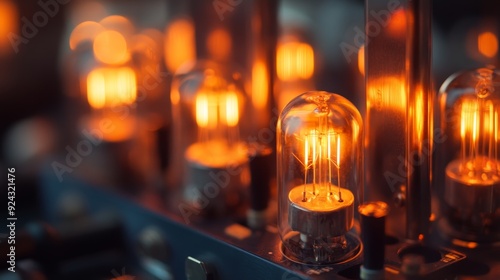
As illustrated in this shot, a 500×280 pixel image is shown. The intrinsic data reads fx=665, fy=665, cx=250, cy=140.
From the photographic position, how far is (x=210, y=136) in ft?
4.00

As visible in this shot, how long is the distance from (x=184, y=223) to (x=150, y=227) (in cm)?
10

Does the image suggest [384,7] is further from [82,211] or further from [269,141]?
[82,211]

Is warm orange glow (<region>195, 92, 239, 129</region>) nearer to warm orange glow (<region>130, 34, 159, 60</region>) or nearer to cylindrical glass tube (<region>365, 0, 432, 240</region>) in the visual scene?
cylindrical glass tube (<region>365, 0, 432, 240</region>)

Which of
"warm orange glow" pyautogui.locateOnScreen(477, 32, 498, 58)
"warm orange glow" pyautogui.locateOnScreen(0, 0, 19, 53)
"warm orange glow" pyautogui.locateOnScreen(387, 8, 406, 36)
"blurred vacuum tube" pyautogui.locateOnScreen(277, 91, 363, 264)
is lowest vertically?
"blurred vacuum tube" pyautogui.locateOnScreen(277, 91, 363, 264)

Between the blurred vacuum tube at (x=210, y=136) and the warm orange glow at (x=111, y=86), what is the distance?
26cm

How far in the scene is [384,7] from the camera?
895mm

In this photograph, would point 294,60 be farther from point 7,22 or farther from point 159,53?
point 7,22

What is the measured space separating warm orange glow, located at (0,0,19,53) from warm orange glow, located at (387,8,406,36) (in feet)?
4.53

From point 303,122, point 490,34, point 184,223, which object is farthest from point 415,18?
point 490,34

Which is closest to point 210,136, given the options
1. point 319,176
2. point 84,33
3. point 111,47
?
point 319,176

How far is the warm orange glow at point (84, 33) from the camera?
1845 mm

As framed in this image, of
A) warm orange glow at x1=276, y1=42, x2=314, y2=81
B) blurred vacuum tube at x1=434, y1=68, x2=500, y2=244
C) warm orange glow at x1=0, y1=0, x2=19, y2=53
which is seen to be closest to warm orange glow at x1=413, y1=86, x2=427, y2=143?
blurred vacuum tube at x1=434, y1=68, x2=500, y2=244

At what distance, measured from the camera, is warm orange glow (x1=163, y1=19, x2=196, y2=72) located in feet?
5.83

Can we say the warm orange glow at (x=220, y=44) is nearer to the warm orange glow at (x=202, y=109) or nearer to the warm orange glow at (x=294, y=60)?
the warm orange glow at (x=294, y=60)
